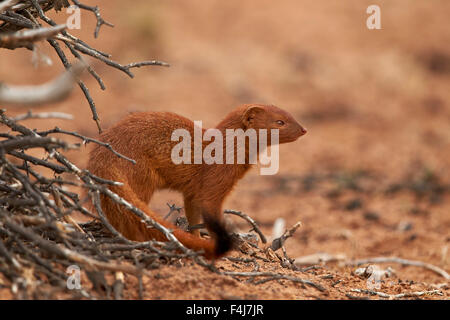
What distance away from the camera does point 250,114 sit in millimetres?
4184

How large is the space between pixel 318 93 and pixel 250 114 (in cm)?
683

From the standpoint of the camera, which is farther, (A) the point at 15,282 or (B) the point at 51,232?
(B) the point at 51,232

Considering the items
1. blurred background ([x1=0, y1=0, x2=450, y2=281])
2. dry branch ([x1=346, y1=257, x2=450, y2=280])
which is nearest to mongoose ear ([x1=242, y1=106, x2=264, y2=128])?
dry branch ([x1=346, y1=257, x2=450, y2=280])

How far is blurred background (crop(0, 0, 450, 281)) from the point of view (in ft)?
22.6

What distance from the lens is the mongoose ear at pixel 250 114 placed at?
4148 mm

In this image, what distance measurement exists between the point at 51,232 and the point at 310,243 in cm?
353

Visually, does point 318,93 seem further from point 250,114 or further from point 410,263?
point 250,114

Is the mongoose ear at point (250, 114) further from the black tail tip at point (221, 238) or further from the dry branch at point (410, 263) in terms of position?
the dry branch at point (410, 263)

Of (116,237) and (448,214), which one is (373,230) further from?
(116,237)

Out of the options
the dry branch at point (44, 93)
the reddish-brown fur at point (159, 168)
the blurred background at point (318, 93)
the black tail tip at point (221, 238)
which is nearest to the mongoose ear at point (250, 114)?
the reddish-brown fur at point (159, 168)

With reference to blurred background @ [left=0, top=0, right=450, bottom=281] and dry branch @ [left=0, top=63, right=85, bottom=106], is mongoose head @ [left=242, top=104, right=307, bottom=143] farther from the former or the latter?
dry branch @ [left=0, top=63, right=85, bottom=106]

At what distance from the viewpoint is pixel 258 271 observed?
11.0ft
